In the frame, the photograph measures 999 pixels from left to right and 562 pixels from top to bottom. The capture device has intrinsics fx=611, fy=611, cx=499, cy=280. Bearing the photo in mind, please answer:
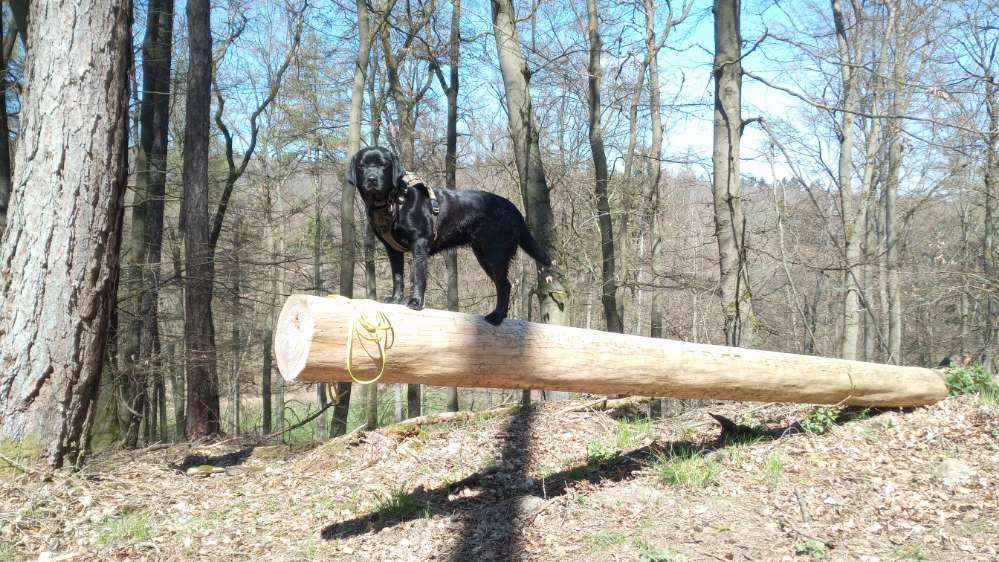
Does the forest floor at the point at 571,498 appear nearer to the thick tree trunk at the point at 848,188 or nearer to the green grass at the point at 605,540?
the green grass at the point at 605,540

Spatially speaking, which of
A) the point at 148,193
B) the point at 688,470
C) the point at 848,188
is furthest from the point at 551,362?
the point at 848,188

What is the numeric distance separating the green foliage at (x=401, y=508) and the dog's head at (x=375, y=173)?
2.44 m

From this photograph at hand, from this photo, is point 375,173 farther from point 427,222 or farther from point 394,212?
point 427,222

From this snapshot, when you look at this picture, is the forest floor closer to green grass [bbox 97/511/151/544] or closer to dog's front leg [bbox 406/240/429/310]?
green grass [bbox 97/511/151/544]

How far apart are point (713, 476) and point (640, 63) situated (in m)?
12.7

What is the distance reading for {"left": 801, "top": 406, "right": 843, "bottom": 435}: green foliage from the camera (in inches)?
226

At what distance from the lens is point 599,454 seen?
18.3 feet

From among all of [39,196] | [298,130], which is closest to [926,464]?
[39,196]

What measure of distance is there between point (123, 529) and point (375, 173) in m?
3.20

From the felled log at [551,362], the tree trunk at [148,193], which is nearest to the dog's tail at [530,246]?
the felled log at [551,362]

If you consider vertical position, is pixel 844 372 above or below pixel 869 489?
above

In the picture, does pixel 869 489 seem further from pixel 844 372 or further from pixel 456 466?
pixel 456 466

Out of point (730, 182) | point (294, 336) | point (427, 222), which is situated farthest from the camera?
point (730, 182)

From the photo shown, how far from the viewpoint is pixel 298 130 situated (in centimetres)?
1817
